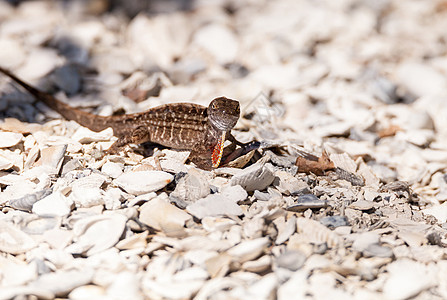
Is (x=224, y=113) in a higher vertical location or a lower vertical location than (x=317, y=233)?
higher

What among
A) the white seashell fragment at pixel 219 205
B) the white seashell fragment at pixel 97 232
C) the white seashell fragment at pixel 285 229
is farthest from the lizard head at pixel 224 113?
the white seashell fragment at pixel 97 232

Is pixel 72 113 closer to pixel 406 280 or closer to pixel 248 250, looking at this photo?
pixel 248 250

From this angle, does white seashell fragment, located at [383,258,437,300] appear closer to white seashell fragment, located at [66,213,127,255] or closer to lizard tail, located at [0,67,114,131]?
white seashell fragment, located at [66,213,127,255]

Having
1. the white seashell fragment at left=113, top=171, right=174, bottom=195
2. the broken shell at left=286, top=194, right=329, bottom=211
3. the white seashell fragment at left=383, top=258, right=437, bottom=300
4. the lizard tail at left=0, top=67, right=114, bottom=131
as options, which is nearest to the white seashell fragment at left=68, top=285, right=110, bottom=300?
the white seashell fragment at left=113, top=171, right=174, bottom=195

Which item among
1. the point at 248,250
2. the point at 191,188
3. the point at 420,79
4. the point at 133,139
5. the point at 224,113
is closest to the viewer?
the point at 248,250

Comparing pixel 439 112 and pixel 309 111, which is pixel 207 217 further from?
pixel 439 112

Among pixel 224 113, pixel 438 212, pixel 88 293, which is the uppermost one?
pixel 224 113

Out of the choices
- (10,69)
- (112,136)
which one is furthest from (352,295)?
(10,69)

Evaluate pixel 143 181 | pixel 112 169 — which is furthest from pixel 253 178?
pixel 112 169
